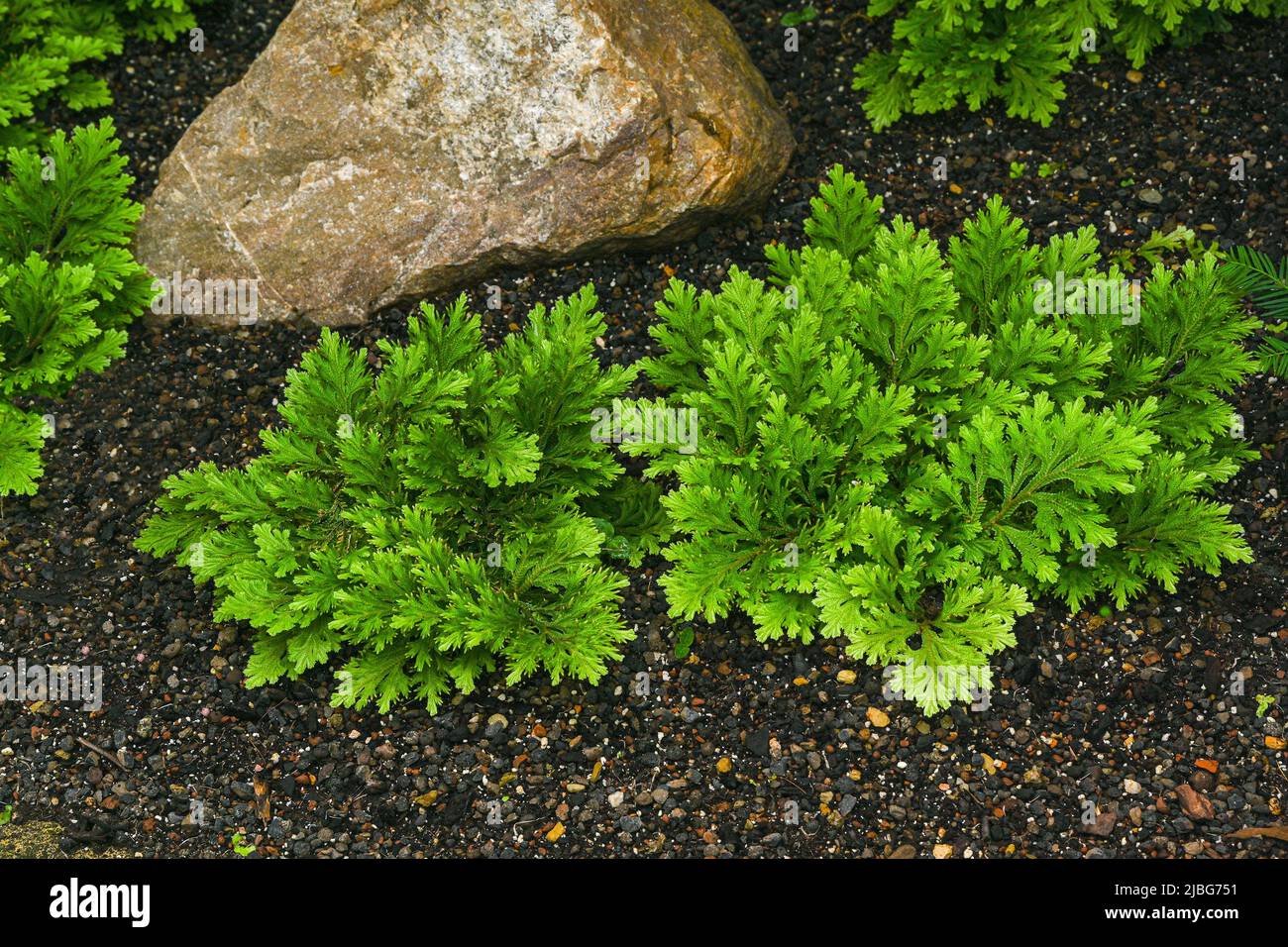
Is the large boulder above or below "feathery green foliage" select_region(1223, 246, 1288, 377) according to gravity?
above

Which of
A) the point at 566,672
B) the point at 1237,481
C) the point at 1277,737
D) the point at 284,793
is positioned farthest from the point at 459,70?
the point at 1277,737

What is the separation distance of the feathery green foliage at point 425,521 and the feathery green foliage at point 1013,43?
2.39 metres

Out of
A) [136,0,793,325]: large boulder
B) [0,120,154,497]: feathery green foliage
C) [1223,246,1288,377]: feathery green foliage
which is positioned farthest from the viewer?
[136,0,793,325]: large boulder

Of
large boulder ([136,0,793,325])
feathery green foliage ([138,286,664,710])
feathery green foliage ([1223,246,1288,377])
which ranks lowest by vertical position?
feathery green foliage ([138,286,664,710])

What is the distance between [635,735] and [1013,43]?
152 inches

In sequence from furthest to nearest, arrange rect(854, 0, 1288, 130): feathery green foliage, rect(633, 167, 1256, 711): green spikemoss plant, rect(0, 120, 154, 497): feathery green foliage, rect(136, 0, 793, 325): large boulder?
rect(854, 0, 1288, 130): feathery green foliage
rect(136, 0, 793, 325): large boulder
rect(0, 120, 154, 497): feathery green foliage
rect(633, 167, 1256, 711): green spikemoss plant

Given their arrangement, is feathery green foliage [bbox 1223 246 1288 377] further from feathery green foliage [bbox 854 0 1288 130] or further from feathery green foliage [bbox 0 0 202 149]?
feathery green foliage [bbox 0 0 202 149]

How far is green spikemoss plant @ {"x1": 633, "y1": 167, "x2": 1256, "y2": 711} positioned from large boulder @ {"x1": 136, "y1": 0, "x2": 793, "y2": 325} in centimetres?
101

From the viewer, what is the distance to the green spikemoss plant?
192 inches

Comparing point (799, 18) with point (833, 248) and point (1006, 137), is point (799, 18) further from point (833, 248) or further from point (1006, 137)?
point (833, 248)

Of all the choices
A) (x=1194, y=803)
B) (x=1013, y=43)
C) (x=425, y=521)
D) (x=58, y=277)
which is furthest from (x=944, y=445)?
(x=58, y=277)

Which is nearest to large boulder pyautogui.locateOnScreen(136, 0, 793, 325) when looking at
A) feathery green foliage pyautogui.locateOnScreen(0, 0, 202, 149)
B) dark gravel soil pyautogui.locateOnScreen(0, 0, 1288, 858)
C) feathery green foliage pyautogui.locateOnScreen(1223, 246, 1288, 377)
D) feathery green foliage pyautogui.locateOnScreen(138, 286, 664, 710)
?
dark gravel soil pyautogui.locateOnScreen(0, 0, 1288, 858)

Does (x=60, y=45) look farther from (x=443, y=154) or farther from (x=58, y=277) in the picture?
(x=443, y=154)

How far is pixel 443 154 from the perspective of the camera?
6.38 metres
